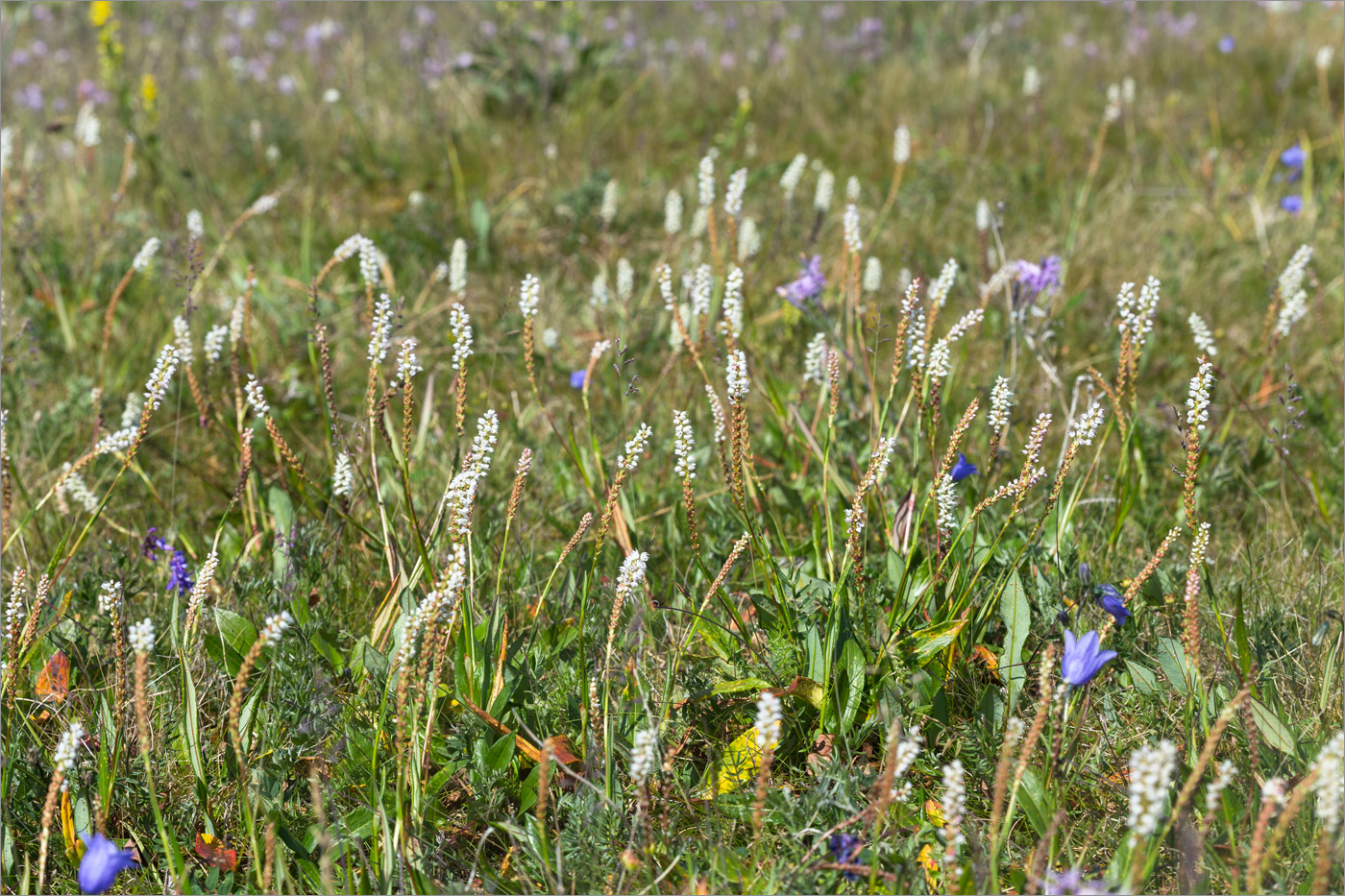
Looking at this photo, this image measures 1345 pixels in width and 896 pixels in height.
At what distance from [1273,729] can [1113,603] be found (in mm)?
292

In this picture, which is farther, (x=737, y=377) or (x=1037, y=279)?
(x=1037, y=279)

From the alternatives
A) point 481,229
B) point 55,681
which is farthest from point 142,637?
point 481,229

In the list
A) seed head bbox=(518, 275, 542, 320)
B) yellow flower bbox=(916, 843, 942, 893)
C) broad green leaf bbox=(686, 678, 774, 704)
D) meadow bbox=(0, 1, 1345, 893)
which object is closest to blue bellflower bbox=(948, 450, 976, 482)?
meadow bbox=(0, 1, 1345, 893)

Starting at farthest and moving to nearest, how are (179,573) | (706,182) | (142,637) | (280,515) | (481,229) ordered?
(481,229) < (706,182) < (280,515) < (179,573) < (142,637)

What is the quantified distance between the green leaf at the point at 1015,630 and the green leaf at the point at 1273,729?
318 millimetres

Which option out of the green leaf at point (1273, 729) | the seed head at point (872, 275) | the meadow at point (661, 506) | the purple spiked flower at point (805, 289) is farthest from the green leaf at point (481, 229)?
Result: the green leaf at point (1273, 729)

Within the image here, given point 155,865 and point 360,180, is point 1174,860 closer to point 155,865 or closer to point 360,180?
point 155,865

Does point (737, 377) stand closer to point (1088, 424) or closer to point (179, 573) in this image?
point (1088, 424)

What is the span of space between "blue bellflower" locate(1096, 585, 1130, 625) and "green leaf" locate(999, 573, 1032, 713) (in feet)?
0.41

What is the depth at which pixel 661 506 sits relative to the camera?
231cm

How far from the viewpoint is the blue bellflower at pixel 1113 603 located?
1.67m

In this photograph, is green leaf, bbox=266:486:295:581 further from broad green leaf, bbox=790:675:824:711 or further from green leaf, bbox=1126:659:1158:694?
green leaf, bbox=1126:659:1158:694

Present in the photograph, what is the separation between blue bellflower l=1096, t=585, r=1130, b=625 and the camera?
1.67 m

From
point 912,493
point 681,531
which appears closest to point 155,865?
point 681,531
